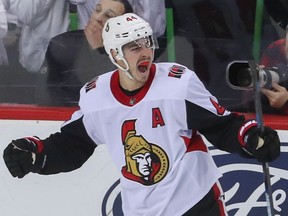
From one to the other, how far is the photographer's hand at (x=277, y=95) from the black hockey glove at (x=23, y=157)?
3.61 ft

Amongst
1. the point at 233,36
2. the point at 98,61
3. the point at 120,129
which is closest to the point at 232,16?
the point at 233,36

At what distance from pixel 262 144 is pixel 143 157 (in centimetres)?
49

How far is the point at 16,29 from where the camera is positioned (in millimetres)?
4238

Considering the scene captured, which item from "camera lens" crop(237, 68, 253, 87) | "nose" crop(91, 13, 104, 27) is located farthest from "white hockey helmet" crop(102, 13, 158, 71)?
"nose" crop(91, 13, 104, 27)

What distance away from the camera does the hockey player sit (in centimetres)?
335

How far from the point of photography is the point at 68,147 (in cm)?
356

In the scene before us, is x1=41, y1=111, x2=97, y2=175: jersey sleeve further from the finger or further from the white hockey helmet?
the finger

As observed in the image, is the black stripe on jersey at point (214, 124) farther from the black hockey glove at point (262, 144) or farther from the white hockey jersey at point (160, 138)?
the black hockey glove at point (262, 144)

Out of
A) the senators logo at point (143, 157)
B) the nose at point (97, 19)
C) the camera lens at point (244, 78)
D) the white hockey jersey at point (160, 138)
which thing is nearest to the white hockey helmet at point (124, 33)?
the white hockey jersey at point (160, 138)

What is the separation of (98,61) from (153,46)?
826 mm

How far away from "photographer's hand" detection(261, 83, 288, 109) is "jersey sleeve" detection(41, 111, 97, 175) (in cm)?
91

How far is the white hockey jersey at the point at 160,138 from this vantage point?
11.0ft

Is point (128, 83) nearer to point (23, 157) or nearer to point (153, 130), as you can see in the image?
point (153, 130)

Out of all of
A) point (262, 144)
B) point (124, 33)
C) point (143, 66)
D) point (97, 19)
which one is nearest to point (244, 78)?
point (262, 144)
